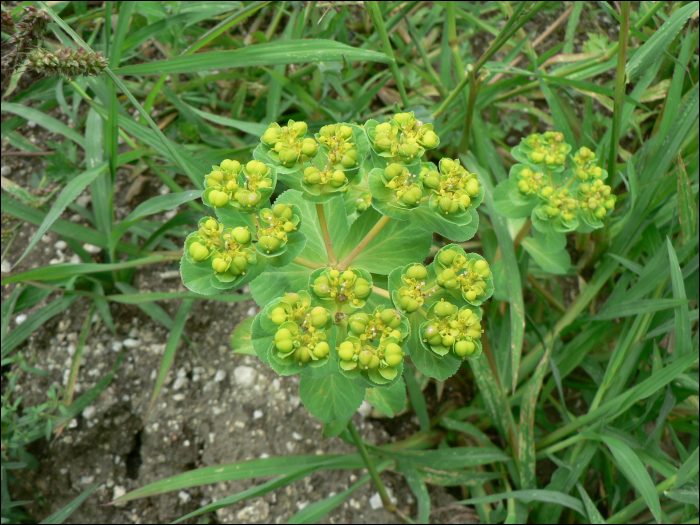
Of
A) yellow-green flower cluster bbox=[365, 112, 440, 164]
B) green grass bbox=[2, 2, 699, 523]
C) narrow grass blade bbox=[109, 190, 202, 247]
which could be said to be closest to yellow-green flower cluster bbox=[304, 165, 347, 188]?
yellow-green flower cluster bbox=[365, 112, 440, 164]

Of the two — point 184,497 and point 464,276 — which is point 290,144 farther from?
point 184,497

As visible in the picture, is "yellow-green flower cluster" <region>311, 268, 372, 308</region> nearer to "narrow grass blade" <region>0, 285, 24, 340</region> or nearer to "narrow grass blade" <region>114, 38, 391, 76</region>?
"narrow grass blade" <region>114, 38, 391, 76</region>

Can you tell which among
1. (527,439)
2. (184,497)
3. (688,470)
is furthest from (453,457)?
(184,497)

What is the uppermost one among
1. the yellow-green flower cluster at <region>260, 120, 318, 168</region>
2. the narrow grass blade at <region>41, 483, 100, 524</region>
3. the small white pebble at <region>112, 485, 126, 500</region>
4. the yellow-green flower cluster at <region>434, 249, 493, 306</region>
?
the yellow-green flower cluster at <region>260, 120, 318, 168</region>

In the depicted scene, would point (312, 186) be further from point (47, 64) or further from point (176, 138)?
point (176, 138)

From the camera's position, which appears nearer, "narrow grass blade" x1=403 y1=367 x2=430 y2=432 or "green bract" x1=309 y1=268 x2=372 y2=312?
"green bract" x1=309 y1=268 x2=372 y2=312

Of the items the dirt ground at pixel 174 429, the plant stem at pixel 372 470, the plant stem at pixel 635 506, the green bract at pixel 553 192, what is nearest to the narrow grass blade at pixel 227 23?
the dirt ground at pixel 174 429

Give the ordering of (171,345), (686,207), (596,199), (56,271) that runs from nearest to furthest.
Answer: (596,199) < (686,207) < (56,271) < (171,345)
